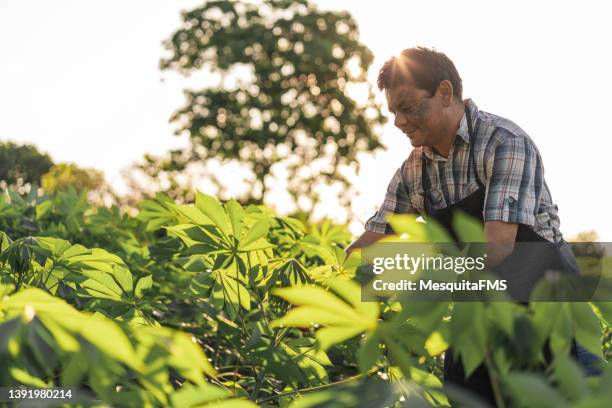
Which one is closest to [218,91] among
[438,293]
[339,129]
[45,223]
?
[339,129]

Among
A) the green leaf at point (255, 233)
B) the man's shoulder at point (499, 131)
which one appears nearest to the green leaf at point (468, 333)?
the green leaf at point (255, 233)

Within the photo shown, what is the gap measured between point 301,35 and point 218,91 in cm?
292

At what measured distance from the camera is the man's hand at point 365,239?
2.49 m

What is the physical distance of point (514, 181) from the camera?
2023 mm

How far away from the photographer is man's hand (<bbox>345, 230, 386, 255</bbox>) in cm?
249

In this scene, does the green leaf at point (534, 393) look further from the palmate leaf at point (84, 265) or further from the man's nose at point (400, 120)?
the man's nose at point (400, 120)

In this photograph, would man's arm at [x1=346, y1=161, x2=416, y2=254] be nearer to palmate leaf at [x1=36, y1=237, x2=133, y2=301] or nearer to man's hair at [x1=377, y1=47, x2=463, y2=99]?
man's hair at [x1=377, y1=47, x2=463, y2=99]

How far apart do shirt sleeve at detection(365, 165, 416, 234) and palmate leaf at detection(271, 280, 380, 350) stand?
1.68 meters

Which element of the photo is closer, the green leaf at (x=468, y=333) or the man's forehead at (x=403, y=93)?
the green leaf at (x=468, y=333)

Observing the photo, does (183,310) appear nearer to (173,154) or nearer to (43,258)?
(43,258)

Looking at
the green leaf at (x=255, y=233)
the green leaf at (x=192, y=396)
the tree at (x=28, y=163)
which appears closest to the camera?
the green leaf at (x=192, y=396)

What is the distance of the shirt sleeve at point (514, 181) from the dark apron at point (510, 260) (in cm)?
10

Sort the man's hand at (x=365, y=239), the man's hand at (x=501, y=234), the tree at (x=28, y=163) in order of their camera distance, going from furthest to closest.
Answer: the tree at (x=28, y=163)
the man's hand at (x=365, y=239)
the man's hand at (x=501, y=234)

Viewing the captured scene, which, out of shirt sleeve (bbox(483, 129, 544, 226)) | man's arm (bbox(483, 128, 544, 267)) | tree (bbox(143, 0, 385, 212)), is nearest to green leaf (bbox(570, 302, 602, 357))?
man's arm (bbox(483, 128, 544, 267))
